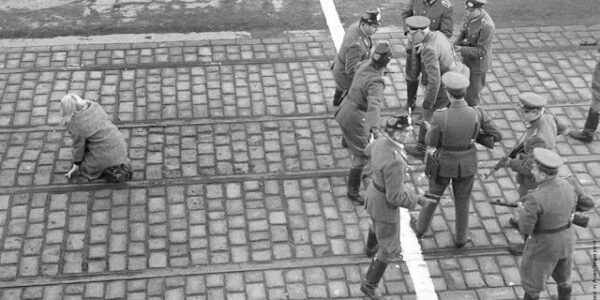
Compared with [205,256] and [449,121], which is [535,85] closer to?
[449,121]

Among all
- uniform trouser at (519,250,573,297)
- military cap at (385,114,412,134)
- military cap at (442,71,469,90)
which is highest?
military cap at (385,114,412,134)

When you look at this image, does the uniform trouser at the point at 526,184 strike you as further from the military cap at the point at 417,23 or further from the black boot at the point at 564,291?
the military cap at the point at 417,23

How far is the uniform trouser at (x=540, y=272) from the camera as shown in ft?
22.8

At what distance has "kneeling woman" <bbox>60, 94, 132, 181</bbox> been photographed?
8.52 metres

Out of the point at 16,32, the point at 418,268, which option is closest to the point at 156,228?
the point at 418,268

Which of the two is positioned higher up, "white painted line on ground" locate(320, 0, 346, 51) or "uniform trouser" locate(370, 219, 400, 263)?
"uniform trouser" locate(370, 219, 400, 263)

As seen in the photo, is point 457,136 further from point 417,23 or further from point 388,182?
point 417,23

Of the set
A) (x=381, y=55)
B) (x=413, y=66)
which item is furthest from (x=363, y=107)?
(x=413, y=66)

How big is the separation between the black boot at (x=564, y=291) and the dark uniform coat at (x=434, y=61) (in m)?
2.81

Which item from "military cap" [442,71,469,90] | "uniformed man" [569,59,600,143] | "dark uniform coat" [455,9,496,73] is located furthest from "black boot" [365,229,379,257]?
"uniformed man" [569,59,600,143]

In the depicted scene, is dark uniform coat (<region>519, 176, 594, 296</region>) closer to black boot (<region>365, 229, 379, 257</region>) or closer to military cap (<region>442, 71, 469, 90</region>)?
military cap (<region>442, 71, 469, 90</region>)

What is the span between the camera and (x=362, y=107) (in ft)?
27.7

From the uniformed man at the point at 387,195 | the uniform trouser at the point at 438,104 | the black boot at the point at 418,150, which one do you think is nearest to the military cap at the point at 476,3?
the uniform trouser at the point at 438,104

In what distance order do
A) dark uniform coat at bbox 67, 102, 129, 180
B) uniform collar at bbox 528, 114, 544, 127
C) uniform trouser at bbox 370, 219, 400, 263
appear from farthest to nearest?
dark uniform coat at bbox 67, 102, 129, 180, uniform collar at bbox 528, 114, 544, 127, uniform trouser at bbox 370, 219, 400, 263
